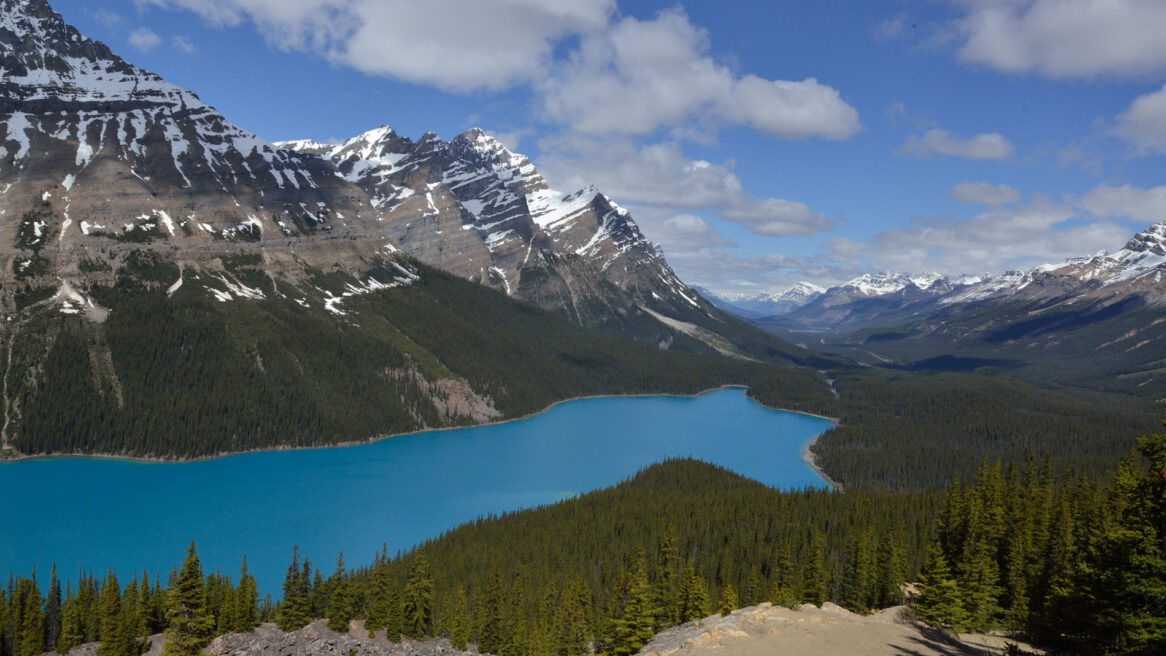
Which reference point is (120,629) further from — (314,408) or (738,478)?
(314,408)

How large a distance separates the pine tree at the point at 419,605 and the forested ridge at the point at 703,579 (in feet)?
0.39

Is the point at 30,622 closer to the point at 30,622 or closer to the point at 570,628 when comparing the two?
the point at 30,622

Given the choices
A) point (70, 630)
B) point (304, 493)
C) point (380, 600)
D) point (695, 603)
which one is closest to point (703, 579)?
point (695, 603)

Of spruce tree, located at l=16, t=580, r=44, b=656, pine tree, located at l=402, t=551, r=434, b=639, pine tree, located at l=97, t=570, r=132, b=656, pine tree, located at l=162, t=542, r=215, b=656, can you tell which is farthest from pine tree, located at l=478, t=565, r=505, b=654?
spruce tree, located at l=16, t=580, r=44, b=656

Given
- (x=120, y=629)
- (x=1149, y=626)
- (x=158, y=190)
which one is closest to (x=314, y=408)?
(x=158, y=190)

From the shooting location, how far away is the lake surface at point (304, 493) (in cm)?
8244

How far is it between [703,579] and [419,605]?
77.9 ft

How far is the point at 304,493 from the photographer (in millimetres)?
111062

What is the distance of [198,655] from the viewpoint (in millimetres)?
45812

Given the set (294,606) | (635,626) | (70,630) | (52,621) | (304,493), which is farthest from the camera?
(304,493)

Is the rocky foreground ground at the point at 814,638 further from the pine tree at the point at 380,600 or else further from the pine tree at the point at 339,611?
the pine tree at the point at 339,611

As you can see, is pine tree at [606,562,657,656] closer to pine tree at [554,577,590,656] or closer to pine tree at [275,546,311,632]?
pine tree at [554,577,590,656]

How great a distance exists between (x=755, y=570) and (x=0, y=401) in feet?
451

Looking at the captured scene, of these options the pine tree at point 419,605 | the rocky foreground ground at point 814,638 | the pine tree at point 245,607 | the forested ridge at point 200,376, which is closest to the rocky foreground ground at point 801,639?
the rocky foreground ground at point 814,638
